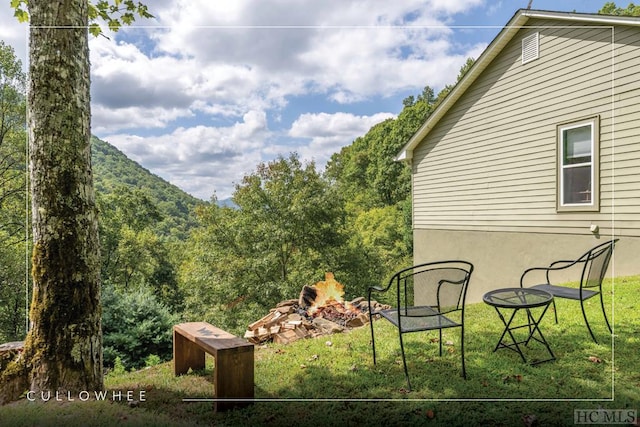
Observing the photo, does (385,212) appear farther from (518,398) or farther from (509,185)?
(518,398)

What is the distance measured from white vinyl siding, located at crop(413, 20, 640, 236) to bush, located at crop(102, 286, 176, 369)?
642cm

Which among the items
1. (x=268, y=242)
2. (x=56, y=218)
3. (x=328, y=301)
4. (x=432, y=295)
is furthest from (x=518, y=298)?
(x=268, y=242)

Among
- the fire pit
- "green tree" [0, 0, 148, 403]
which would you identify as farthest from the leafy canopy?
the fire pit

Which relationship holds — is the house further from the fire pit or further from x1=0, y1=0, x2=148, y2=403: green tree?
x1=0, y1=0, x2=148, y2=403: green tree

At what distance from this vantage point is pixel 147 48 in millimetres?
4605

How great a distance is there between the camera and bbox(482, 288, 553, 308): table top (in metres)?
2.85

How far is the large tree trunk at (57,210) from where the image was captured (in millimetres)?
2439

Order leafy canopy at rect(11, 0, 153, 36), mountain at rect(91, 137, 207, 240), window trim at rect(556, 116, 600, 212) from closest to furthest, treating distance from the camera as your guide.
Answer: leafy canopy at rect(11, 0, 153, 36), window trim at rect(556, 116, 600, 212), mountain at rect(91, 137, 207, 240)

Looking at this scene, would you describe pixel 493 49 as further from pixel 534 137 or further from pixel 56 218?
pixel 56 218

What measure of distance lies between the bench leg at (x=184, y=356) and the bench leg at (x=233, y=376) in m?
A: 0.92

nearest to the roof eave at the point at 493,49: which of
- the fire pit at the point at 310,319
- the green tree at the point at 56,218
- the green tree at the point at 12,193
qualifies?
the fire pit at the point at 310,319

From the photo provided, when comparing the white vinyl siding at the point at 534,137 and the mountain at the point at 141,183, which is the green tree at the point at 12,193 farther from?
the white vinyl siding at the point at 534,137

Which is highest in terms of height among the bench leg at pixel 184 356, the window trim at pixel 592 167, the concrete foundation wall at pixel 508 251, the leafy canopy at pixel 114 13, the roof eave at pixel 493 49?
the roof eave at pixel 493 49

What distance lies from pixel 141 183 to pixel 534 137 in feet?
42.1
